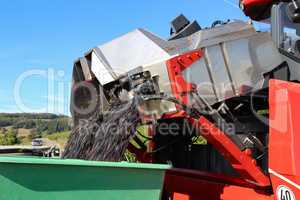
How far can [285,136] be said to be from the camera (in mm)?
3430

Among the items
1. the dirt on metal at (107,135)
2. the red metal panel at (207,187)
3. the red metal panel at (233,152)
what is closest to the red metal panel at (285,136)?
the red metal panel at (233,152)

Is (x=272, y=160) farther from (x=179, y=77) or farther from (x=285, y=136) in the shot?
(x=179, y=77)

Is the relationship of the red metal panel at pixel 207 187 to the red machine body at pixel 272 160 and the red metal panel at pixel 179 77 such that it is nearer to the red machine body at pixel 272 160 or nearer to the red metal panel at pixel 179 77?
the red machine body at pixel 272 160

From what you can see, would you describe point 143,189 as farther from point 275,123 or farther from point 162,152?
point 162,152

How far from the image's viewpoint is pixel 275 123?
3527 mm

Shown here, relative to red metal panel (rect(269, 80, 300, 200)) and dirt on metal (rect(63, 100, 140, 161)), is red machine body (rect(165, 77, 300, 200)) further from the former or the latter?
dirt on metal (rect(63, 100, 140, 161))

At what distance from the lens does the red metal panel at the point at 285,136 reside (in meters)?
3.36

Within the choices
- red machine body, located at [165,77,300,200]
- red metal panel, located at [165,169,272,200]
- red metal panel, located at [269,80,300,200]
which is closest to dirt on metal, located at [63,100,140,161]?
red machine body, located at [165,77,300,200]

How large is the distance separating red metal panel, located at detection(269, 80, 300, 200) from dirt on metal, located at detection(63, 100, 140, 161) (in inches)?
41.6

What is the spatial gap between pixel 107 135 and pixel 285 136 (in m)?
1.35

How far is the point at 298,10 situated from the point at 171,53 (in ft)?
3.41

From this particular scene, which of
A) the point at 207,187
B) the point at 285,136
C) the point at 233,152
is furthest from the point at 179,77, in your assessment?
the point at 207,187

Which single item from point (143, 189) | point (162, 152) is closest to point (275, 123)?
point (143, 189)

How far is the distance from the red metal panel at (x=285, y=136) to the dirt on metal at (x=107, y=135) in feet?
3.47
